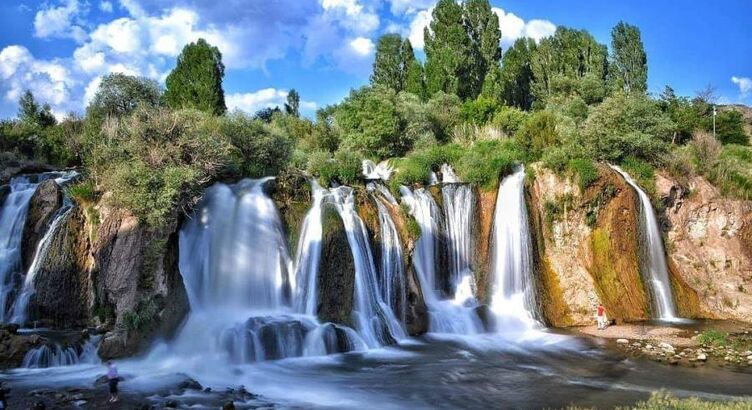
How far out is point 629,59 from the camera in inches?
2596

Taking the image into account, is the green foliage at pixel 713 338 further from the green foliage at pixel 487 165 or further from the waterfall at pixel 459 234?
the green foliage at pixel 487 165

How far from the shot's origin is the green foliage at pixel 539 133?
34.8m

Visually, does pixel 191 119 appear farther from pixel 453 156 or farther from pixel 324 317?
pixel 453 156

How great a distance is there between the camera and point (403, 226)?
25219 millimetres

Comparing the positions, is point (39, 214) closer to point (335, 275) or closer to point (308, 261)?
point (308, 261)

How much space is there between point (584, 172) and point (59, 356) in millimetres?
22081

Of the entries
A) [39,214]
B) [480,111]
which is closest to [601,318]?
[39,214]

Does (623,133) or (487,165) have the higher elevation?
(623,133)

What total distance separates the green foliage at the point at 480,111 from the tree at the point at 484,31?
16003 mm

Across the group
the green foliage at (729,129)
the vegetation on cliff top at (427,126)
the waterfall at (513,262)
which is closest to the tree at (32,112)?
the vegetation on cliff top at (427,126)

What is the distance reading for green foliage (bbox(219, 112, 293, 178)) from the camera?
26984 mm

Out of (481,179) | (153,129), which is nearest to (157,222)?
(153,129)

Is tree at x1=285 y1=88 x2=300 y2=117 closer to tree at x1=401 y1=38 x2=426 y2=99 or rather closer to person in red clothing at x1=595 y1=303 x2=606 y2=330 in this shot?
tree at x1=401 y1=38 x2=426 y2=99

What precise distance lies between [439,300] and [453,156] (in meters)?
10.5
